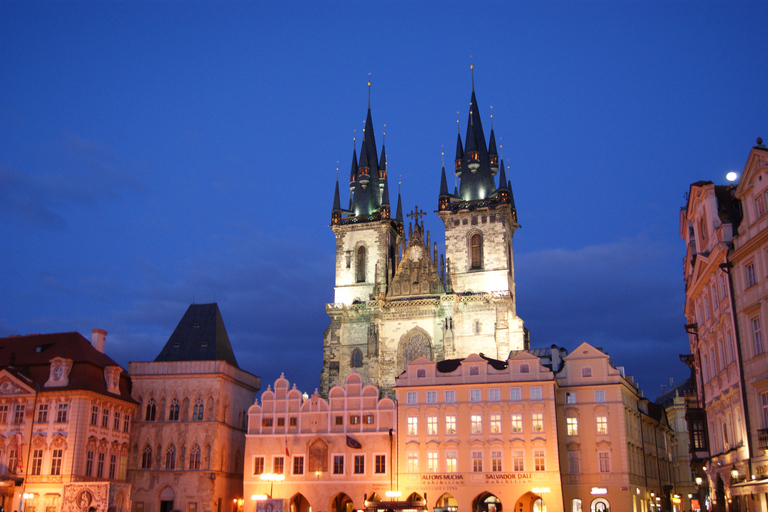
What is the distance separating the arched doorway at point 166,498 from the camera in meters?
53.8

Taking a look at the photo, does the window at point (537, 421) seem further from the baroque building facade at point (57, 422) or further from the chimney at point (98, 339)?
the chimney at point (98, 339)

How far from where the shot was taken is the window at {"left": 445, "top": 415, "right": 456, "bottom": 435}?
5053cm

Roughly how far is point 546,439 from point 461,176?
124 feet

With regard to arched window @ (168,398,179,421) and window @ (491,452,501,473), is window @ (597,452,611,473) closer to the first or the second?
window @ (491,452,501,473)

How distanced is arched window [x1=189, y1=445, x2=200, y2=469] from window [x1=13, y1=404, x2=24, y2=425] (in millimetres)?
11602

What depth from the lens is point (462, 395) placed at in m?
51.0

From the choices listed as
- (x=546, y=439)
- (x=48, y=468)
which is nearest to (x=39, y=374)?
(x=48, y=468)

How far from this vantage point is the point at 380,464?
5125 centimetres

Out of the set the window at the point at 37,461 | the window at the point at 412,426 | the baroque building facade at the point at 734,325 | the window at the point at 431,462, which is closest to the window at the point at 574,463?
the window at the point at 431,462

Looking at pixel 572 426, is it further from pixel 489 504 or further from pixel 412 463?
pixel 412 463

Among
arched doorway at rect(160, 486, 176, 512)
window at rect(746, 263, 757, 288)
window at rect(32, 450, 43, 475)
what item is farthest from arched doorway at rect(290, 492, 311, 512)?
window at rect(746, 263, 757, 288)

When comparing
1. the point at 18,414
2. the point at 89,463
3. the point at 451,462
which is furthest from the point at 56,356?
the point at 451,462

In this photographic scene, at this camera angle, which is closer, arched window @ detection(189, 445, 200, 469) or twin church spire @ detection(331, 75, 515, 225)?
arched window @ detection(189, 445, 200, 469)

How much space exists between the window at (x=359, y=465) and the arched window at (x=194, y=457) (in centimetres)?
1164
